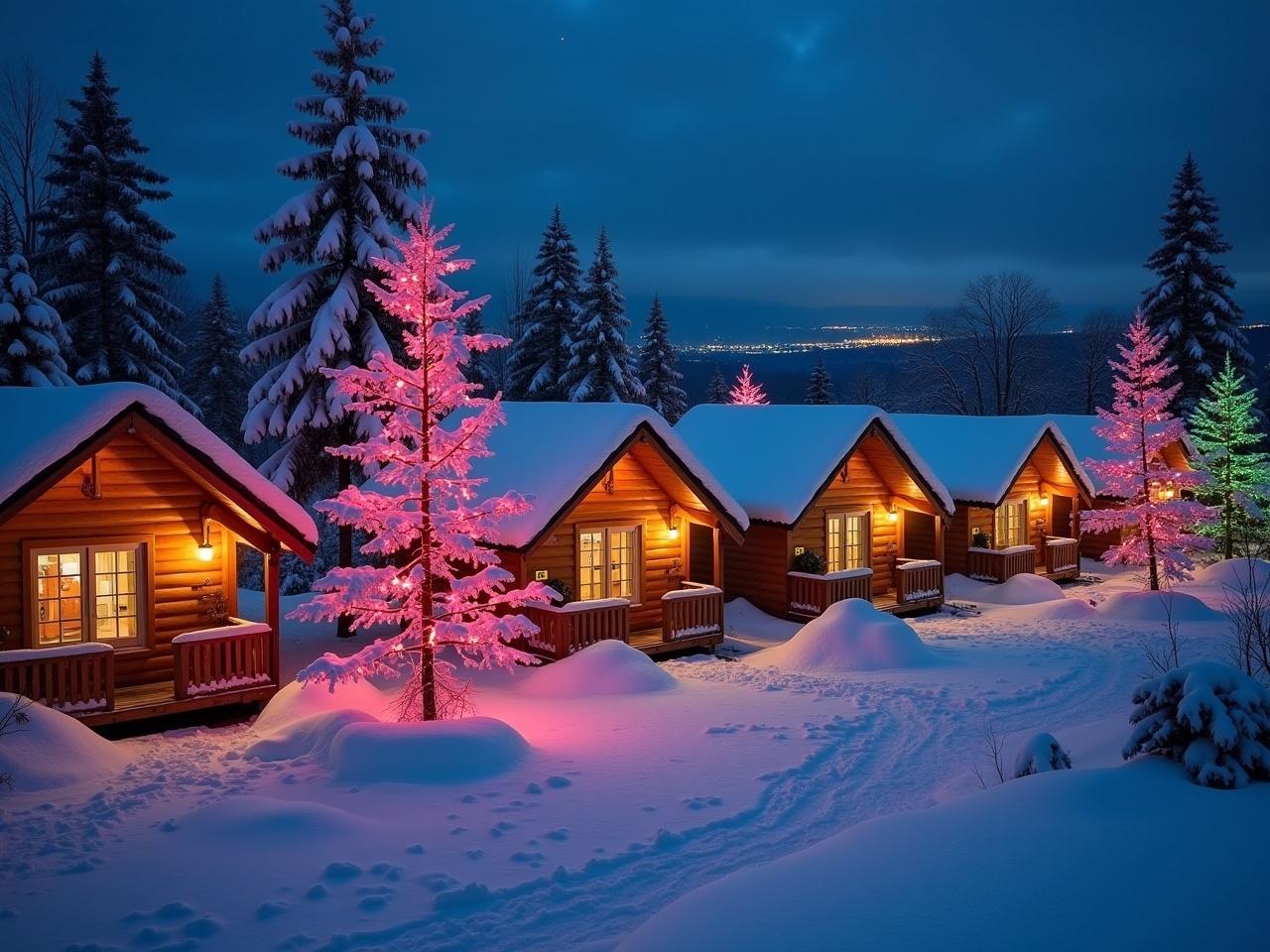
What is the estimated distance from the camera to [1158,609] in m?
20.9

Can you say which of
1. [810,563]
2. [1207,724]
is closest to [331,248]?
[810,563]

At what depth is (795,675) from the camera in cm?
1559

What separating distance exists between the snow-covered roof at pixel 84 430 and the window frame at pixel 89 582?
157 centimetres

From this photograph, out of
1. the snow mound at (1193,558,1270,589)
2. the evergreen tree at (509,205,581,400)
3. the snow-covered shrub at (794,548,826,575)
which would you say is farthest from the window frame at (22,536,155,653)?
the snow mound at (1193,558,1270,589)

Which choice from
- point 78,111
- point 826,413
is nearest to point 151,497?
point 826,413

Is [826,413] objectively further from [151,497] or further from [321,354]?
[151,497]

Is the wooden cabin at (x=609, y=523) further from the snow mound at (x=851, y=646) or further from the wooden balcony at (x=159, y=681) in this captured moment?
the wooden balcony at (x=159, y=681)

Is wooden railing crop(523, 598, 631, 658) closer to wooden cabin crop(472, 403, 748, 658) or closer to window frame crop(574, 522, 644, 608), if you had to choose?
wooden cabin crop(472, 403, 748, 658)

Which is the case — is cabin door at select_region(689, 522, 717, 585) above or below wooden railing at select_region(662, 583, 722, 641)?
above

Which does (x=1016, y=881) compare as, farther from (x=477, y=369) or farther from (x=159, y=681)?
(x=477, y=369)

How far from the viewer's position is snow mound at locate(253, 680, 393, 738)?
12.4 metres

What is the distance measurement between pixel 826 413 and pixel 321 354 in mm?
11427

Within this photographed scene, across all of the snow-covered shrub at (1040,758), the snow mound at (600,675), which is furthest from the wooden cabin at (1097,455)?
the snow-covered shrub at (1040,758)

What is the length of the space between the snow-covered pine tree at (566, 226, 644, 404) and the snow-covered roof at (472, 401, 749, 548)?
15169 mm
